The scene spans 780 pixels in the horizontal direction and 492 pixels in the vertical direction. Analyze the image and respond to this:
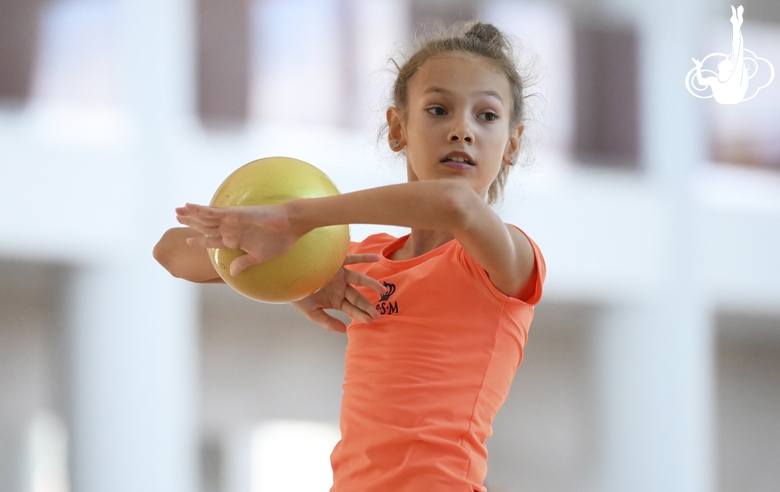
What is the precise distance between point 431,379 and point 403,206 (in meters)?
A: 0.36

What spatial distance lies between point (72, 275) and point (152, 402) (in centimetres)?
79

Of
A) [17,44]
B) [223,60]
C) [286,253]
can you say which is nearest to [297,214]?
[286,253]

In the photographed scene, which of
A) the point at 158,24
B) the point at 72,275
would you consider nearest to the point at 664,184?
the point at 158,24

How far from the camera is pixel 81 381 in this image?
5.00 metres

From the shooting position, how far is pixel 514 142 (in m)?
2.09

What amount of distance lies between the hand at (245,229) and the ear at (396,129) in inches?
21.5

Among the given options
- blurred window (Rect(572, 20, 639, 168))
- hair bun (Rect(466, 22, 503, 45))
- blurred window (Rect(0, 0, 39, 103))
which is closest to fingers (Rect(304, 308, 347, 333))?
hair bun (Rect(466, 22, 503, 45))

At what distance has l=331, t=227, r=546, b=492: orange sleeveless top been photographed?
1685mm

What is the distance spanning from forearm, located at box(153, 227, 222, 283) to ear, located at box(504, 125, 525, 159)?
0.67 metres

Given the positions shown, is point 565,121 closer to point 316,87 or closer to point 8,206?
point 316,87

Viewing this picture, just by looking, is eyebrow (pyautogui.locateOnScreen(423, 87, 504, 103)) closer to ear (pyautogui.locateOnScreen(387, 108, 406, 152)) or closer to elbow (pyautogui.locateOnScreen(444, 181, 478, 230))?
ear (pyautogui.locateOnScreen(387, 108, 406, 152))

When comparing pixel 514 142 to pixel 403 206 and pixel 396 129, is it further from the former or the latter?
pixel 403 206

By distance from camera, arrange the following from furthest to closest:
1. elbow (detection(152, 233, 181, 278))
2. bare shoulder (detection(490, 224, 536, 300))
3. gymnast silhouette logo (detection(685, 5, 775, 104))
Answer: gymnast silhouette logo (detection(685, 5, 775, 104)) < elbow (detection(152, 233, 181, 278)) < bare shoulder (detection(490, 224, 536, 300))

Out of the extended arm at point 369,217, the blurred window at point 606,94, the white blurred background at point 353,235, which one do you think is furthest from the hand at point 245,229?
the blurred window at point 606,94
